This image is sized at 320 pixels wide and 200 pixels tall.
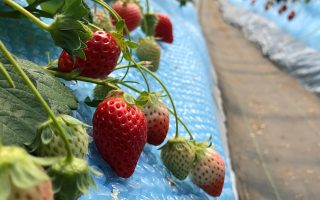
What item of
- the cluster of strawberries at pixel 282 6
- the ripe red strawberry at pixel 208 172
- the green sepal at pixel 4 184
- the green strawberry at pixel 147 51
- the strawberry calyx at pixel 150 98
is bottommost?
the cluster of strawberries at pixel 282 6

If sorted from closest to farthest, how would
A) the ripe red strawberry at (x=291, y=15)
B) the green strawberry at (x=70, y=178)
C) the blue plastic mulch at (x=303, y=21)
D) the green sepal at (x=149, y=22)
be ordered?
the green strawberry at (x=70, y=178) < the green sepal at (x=149, y=22) < the blue plastic mulch at (x=303, y=21) < the ripe red strawberry at (x=291, y=15)

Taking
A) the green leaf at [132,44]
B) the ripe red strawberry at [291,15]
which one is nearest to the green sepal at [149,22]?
the green leaf at [132,44]

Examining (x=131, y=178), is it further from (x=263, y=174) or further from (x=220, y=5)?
(x=220, y=5)

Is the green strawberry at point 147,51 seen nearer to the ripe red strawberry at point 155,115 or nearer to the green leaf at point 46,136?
the ripe red strawberry at point 155,115

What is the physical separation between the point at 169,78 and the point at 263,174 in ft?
2.13

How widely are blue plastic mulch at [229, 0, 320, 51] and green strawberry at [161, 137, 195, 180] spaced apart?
3.36 meters

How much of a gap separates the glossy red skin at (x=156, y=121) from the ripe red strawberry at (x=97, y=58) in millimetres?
106

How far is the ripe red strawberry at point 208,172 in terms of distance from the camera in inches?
36.7

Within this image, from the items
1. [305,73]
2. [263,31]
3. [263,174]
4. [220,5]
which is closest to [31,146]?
[263,174]

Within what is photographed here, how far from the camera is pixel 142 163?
95 centimetres

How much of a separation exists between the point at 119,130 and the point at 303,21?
13.9ft

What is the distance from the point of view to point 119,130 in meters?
0.74

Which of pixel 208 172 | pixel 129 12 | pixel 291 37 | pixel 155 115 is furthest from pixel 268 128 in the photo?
pixel 291 37

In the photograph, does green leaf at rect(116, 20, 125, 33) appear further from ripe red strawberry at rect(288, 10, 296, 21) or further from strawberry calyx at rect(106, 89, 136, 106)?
ripe red strawberry at rect(288, 10, 296, 21)
